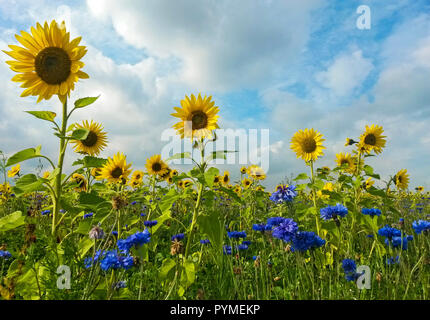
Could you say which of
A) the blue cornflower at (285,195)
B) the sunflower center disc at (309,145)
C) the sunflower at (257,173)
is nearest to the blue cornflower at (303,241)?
the blue cornflower at (285,195)

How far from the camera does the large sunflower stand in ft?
12.7

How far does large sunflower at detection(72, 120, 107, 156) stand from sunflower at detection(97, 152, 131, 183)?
0.23 metres

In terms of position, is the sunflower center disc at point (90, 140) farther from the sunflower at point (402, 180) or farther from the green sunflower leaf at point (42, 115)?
the sunflower at point (402, 180)

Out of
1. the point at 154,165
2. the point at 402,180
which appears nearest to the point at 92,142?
the point at 154,165

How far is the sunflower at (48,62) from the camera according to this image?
2559 millimetres

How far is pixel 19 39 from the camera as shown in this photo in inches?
102

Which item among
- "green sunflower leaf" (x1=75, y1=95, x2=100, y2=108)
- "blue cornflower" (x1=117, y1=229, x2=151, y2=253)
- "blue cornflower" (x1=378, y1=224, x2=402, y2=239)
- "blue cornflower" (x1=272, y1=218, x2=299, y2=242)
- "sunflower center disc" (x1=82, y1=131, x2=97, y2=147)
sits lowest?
"blue cornflower" (x1=117, y1=229, x2=151, y2=253)

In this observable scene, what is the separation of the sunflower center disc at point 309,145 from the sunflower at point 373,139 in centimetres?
78

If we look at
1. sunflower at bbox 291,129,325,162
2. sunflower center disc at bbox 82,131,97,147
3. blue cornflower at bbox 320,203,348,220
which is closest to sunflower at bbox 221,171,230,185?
sunflower at bbox 291,129,325,162

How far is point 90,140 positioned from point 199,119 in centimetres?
185

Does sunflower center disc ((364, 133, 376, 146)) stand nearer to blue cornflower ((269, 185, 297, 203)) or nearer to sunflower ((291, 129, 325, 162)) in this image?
sunflower ((291, 129, 325, 162))
